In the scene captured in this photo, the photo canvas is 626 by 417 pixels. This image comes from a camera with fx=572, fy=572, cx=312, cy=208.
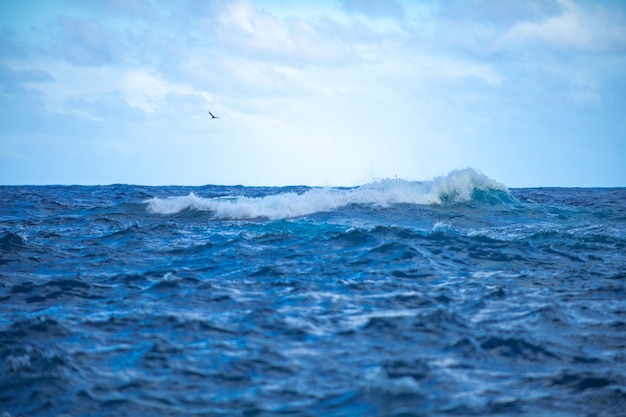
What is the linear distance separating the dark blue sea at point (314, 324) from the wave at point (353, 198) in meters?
5.58

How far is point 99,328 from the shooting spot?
7.76 metres

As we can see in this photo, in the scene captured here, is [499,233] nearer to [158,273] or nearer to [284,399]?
[158,273]

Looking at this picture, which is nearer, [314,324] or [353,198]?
Result: [314,324]

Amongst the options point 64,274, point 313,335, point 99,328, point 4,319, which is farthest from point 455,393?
point 64,274

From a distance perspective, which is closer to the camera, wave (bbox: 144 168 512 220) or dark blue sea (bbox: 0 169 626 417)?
dark blue sea (bbox: 0 169 626 417)

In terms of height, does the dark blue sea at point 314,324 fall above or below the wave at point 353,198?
below

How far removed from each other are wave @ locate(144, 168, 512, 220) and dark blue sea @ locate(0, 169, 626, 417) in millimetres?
5583

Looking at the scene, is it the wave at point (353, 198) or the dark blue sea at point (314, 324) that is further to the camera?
the wave at point (353, 198)

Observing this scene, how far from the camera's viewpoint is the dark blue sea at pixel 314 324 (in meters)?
5.61

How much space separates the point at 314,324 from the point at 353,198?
17.3m

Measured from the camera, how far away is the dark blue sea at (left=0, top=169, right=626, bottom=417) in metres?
5.61

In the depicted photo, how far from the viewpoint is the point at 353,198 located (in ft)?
81.5

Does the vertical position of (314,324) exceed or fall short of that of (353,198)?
it falls short

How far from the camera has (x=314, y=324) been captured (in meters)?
7.75
